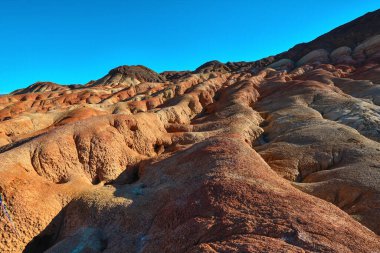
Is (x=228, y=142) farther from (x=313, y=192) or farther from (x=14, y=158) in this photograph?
(x=14, y=158)

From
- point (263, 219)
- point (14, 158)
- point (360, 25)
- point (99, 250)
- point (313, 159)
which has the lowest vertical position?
point (99, 250)

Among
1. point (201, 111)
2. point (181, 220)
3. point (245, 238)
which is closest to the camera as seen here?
point (245, 238)

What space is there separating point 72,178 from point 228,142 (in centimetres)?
940

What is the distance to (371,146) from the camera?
23672mm

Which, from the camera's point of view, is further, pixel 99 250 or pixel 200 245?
pixel 99 250

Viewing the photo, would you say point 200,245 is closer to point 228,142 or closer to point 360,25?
point 228,142

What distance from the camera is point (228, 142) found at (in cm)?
1825

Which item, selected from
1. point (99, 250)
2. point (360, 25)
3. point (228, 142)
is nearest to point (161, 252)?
point (99, 250)

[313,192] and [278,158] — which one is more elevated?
[278,158]

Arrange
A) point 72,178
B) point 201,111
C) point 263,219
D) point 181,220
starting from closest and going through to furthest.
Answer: point 263,219
point 181,220
point 72,178
point 201,111

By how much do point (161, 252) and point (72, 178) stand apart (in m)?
11.2

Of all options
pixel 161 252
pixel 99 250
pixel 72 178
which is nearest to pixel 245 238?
pixel 161 252

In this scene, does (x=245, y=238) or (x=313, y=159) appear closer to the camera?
(x=245, y=238)

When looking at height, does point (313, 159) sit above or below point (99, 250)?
above
